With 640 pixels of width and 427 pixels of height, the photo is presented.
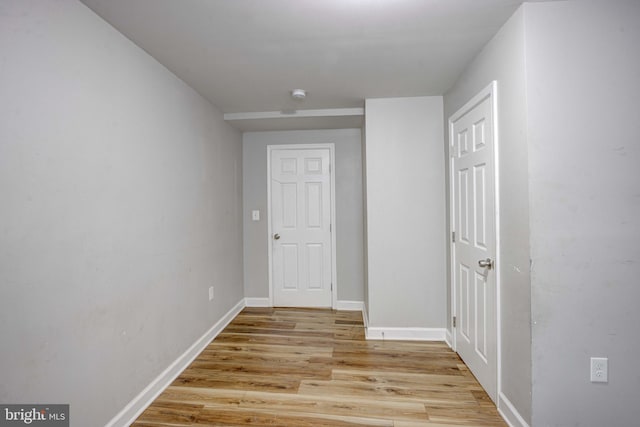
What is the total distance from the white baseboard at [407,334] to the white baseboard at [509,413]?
40.0 inches

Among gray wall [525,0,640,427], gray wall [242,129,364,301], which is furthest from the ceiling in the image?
gray wall [242,129,364,301]

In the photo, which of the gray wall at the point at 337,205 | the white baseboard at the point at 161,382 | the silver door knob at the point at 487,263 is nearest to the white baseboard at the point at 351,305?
the gray wall at the point at 337,205

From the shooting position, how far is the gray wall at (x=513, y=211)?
1.58 m

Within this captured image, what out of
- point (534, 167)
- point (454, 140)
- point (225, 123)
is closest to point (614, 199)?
point (534, 167)

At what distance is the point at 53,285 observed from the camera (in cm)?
133

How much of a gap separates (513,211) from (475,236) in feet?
1.78

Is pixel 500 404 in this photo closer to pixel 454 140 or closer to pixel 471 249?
pixel 471 249

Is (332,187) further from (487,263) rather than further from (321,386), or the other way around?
(321,386)

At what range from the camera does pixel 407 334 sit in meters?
2.89

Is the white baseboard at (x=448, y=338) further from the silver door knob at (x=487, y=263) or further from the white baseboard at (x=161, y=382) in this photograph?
the white baseboard at (x=161, y=382)

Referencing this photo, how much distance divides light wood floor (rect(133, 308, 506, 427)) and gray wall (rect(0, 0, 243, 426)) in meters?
0.33

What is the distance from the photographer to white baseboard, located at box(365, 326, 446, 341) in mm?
→ 2879

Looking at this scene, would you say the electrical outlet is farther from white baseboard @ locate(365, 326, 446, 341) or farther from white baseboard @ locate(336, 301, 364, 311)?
white baseboard @ locate(336, 301, 364, 311)

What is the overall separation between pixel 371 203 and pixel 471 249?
3.20 feet
